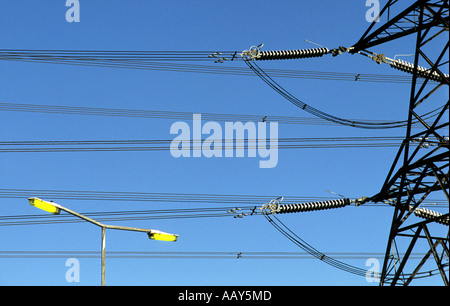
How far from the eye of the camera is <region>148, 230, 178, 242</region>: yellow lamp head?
104 ft

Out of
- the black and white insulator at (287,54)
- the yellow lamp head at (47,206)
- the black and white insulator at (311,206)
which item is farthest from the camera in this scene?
the black and white insulator at (287,54)

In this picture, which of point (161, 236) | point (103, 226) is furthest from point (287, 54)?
point (103, 226)

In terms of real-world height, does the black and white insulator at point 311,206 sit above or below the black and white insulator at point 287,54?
below

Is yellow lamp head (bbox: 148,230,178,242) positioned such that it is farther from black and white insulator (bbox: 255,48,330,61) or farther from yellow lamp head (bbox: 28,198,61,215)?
black and white insulator (bbox: 255,48,330,61)

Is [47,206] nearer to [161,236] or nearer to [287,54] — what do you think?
[161,236]

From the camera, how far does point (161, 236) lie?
32.1m

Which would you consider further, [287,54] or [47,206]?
[287,54]

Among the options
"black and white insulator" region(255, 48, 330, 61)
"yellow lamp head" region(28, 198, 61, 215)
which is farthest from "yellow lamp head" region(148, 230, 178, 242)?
"black and white insulator" region(255, 48, 330, 61)

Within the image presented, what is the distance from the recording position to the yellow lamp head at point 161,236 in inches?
1252

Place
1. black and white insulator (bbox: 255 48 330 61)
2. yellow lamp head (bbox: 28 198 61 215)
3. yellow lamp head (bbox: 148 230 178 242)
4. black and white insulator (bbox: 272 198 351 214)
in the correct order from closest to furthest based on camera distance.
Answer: yellow lamp head (bbox: 28 198 61 215)
yellow lamp head (bbox: 148 230 178 242)
black and white insulator (bbox: 272 198 351 214)
black and white insulator (bbox: 255 48 330 61)

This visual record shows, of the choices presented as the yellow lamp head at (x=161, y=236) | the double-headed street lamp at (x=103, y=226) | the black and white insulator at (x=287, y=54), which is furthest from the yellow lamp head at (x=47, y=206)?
the black and white insulator at (x=287, y=54)

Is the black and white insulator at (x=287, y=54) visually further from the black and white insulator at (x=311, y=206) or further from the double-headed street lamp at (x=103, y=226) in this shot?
the double-headed street lamp at (x=103, y=226)
